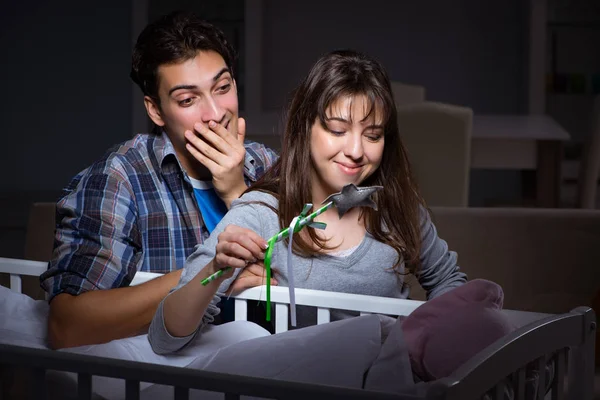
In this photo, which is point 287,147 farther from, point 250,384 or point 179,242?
point 250,384

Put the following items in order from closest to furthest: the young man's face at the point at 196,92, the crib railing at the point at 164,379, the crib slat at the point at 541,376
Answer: the crib railing at the point at 164,379, the crib slat at the point at 541,376, the young man's face at the point at 196,92

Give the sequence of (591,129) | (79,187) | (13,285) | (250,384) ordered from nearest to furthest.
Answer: (250,384), (79,187), (13,285), (591,129)

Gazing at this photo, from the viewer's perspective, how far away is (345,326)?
3.33 ft

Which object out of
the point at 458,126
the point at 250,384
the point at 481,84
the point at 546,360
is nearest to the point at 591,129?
the point at 458,126

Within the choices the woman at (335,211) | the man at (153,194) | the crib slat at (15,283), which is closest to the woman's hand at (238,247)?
the woman at (335,211)

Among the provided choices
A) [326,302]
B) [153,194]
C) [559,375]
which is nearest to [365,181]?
[326,302]

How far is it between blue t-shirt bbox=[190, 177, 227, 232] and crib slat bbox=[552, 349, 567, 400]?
63 centimetres

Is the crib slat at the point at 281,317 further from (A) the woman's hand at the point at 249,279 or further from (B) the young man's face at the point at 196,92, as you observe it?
(B) the young man's face at the point at 196,92

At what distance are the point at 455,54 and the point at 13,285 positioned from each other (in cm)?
363

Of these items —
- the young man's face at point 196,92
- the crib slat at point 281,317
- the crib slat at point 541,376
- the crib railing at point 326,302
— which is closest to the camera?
the crib slat at point 541,376

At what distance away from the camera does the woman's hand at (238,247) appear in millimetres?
1050

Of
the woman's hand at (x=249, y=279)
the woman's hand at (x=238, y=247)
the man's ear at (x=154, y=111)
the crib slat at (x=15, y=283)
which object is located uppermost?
the man's ear at (x=154, y=111)

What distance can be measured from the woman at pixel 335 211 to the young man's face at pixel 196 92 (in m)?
0.14

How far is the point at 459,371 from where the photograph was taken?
82 cm
